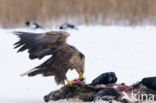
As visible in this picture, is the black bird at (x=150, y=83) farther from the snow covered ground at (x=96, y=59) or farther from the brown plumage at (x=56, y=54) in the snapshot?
the snow covered ground at (x=96, y=59)

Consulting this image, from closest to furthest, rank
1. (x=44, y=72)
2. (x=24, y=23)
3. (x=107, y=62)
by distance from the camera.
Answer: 1. (x=44, y=72)
2. (x=107, y=62)
3. (x=24, y=23)

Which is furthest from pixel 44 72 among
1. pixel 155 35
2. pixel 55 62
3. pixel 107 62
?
pixel 155 35

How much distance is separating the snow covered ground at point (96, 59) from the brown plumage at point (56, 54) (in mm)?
334

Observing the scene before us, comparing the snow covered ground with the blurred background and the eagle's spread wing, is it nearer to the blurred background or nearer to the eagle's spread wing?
the eagle's spread wing

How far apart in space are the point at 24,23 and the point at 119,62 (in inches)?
175

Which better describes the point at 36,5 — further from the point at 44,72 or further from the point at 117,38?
the point at 44,72

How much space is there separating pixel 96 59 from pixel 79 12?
414cm

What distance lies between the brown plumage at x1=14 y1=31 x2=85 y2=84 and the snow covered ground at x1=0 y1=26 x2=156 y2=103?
0.33 metres

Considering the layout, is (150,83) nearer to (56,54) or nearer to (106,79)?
(106,79)

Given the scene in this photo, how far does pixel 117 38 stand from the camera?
9.33 metres

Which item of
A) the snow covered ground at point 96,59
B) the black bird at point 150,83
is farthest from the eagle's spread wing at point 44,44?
the black bird at point 150,83

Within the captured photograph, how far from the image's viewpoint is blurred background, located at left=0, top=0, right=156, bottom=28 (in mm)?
11016

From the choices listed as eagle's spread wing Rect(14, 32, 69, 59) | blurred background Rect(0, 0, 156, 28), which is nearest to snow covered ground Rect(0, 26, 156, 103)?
eagle's spread wing Rect(14, 32, 69, 59)

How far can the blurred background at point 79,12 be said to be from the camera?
1102 cm
